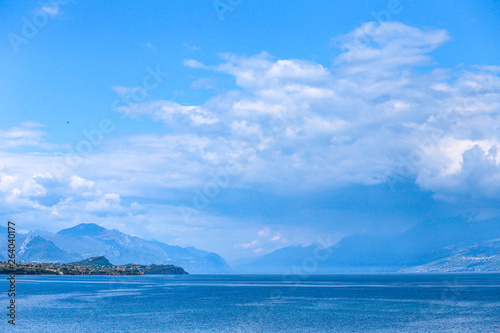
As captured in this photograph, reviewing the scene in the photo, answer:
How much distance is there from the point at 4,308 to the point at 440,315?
11869 cm

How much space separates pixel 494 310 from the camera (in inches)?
5098

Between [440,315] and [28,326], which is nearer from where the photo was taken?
[28,326]

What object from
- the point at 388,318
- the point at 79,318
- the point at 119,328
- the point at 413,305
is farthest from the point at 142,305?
the point at 413,305

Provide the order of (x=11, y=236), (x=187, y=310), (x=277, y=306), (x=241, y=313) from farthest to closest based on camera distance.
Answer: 1. (x=277, y=306)
2. (x=187, y=310)
3. (x=241, y=313)
4. (x=11, y=236)

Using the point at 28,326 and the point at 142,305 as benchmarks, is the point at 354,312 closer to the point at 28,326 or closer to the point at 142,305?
the point at 142,305

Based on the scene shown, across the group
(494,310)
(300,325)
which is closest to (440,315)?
(494,310)

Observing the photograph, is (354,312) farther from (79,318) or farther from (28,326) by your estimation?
(28,326)

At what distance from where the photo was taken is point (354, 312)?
12544cm

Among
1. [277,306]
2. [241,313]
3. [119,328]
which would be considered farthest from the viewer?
[277,306]

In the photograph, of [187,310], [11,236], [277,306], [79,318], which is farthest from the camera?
[277,306]

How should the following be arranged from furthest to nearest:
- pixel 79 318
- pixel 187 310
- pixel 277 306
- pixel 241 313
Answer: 1. pixel 277 306
2. pixel 187 310
3. pixel 241 313
4. pixel 79 318

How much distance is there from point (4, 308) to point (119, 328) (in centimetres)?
4906

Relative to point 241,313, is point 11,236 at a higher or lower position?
higher

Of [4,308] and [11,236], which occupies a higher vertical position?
[11,236]
